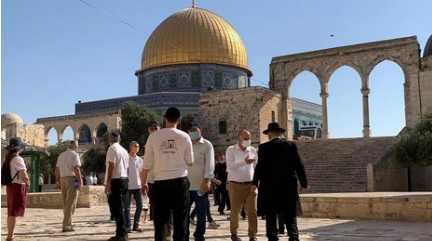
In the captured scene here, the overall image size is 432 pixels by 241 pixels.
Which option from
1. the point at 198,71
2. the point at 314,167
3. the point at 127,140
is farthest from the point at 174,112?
the point at 198,71

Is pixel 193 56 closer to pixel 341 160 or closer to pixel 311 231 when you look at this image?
pixel 341 160

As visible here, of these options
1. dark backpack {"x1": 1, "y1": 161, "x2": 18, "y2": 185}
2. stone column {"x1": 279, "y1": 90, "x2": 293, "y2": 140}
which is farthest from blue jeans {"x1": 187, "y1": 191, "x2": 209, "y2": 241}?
stone column {"x1": 279, "y1": 90, "x2": 293, "y2": 140}

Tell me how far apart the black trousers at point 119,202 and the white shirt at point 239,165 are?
4.45 feet

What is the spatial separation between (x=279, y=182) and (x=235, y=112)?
3004 centimetres

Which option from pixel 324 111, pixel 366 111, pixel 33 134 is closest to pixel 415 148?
pixel 366 111

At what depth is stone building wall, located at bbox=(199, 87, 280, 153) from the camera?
1352 inches

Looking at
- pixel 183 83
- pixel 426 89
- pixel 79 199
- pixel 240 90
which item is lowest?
pixel 79 199

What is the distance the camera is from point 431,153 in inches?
802

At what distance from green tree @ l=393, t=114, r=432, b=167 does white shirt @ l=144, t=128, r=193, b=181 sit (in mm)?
17271

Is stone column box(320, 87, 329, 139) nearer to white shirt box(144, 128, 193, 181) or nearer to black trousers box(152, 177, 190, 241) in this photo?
white shirt box(144, 128, 193, 181)

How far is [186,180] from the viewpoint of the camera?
4.82 meters

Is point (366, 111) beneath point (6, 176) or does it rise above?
above

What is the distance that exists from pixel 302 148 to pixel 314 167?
313cm

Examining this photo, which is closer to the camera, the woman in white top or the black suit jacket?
the black suit jacket
